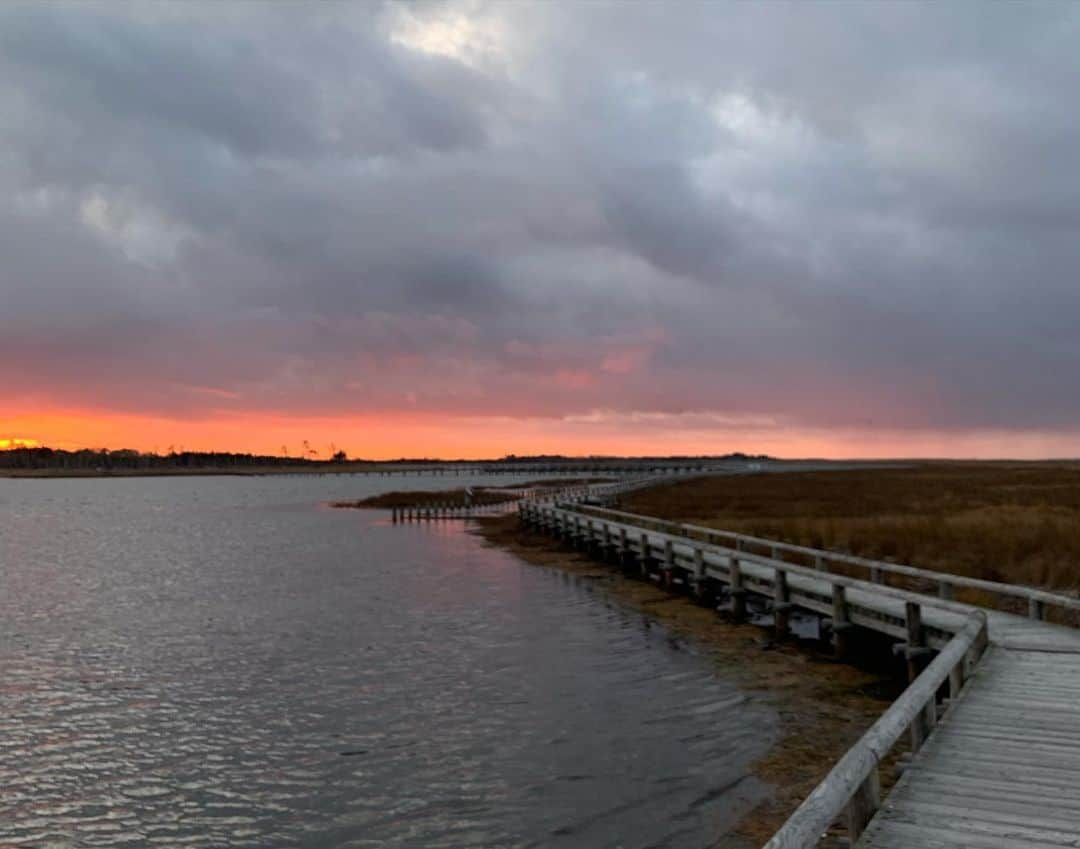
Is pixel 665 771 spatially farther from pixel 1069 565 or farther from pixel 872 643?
pixel 1069 565

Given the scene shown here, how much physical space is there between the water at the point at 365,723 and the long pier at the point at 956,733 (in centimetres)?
247

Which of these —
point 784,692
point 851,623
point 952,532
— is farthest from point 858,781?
point 952,532

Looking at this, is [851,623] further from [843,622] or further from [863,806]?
[863,806]

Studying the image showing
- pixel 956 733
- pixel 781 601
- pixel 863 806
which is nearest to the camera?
pixel 863 806

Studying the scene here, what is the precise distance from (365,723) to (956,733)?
8343mm

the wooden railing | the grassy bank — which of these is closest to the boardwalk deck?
the wooden railing

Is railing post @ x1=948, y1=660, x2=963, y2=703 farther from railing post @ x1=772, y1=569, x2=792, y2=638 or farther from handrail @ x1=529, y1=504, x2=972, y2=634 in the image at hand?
railing post @ x1=772, y1=569, x2=792, y2=638

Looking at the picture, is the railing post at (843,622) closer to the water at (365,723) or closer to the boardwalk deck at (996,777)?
the water at (365,723)

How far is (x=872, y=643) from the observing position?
17.1 m

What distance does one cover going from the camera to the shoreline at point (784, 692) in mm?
9914

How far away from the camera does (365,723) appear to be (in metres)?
13.4

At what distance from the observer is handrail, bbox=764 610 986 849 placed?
5.41 m

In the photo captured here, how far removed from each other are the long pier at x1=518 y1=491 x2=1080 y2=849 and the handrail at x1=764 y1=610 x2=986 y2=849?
11 mm

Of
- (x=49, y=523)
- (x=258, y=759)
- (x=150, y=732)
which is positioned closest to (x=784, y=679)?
(x=258, y=759)
